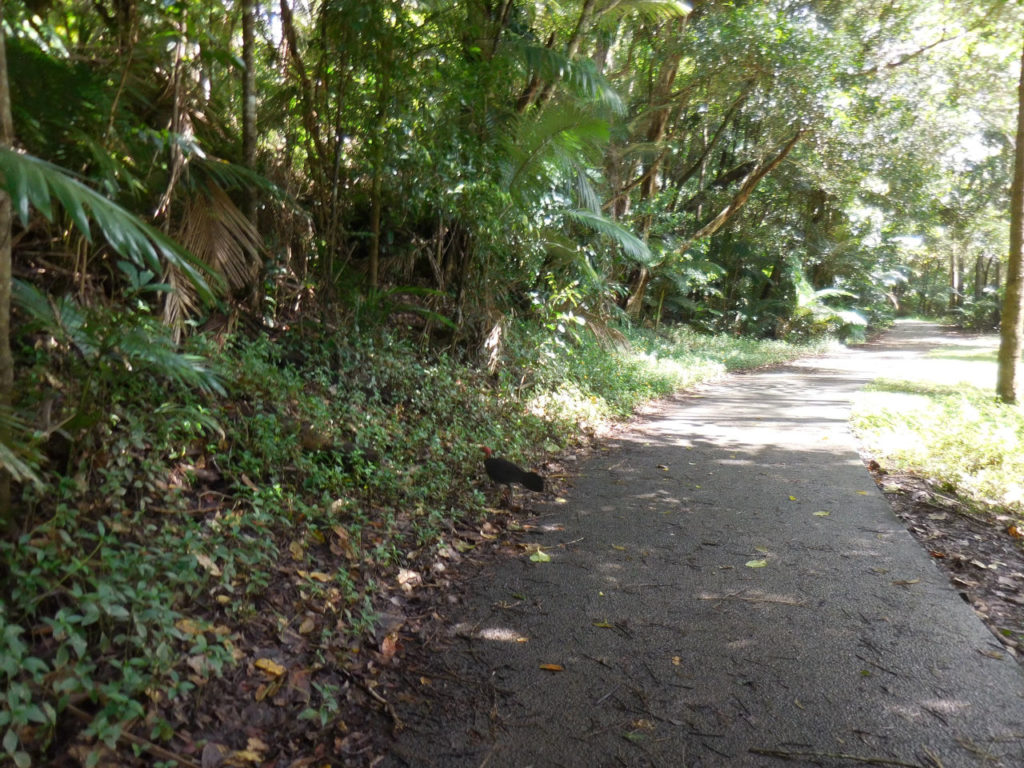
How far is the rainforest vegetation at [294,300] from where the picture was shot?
2.70 m

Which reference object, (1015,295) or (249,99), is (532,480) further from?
(1015,295)

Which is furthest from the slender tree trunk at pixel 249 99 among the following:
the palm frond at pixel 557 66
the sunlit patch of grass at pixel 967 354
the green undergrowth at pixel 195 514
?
the sunlit patch of grass at pixel 967 354

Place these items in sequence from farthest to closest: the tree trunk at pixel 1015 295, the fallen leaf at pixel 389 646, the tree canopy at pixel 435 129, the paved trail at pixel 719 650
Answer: the tree trunk at pixel 1015 295 → the tree canopy at pixel 435 129 → the fallen leaf at pixel 389 646 → the paved trail at pixel 719 650

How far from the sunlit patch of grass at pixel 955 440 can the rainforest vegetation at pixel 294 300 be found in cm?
322

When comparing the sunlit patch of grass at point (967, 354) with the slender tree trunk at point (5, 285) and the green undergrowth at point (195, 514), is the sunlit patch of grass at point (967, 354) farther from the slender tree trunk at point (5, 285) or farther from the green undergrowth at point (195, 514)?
the slender tree trunk at point (5, 285)

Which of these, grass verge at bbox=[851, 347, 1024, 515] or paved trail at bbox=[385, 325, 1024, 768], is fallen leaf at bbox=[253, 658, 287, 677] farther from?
grass verge at bbox=[851, 347, 1024, 515]

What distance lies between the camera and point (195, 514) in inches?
143

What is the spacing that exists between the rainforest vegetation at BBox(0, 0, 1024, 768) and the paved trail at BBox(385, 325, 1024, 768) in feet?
1.82

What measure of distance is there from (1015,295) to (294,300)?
32.8 feet

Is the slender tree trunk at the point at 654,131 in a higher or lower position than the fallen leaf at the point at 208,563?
higher

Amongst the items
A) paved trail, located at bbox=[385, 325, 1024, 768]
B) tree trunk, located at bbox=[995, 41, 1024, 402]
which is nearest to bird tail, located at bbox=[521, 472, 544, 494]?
paved trail, located at bbox=[385, 325, 1024, 768]

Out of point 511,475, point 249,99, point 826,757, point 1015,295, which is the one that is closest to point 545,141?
point 249,99

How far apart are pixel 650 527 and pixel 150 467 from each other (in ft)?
10.7

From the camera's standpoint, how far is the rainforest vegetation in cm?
270
